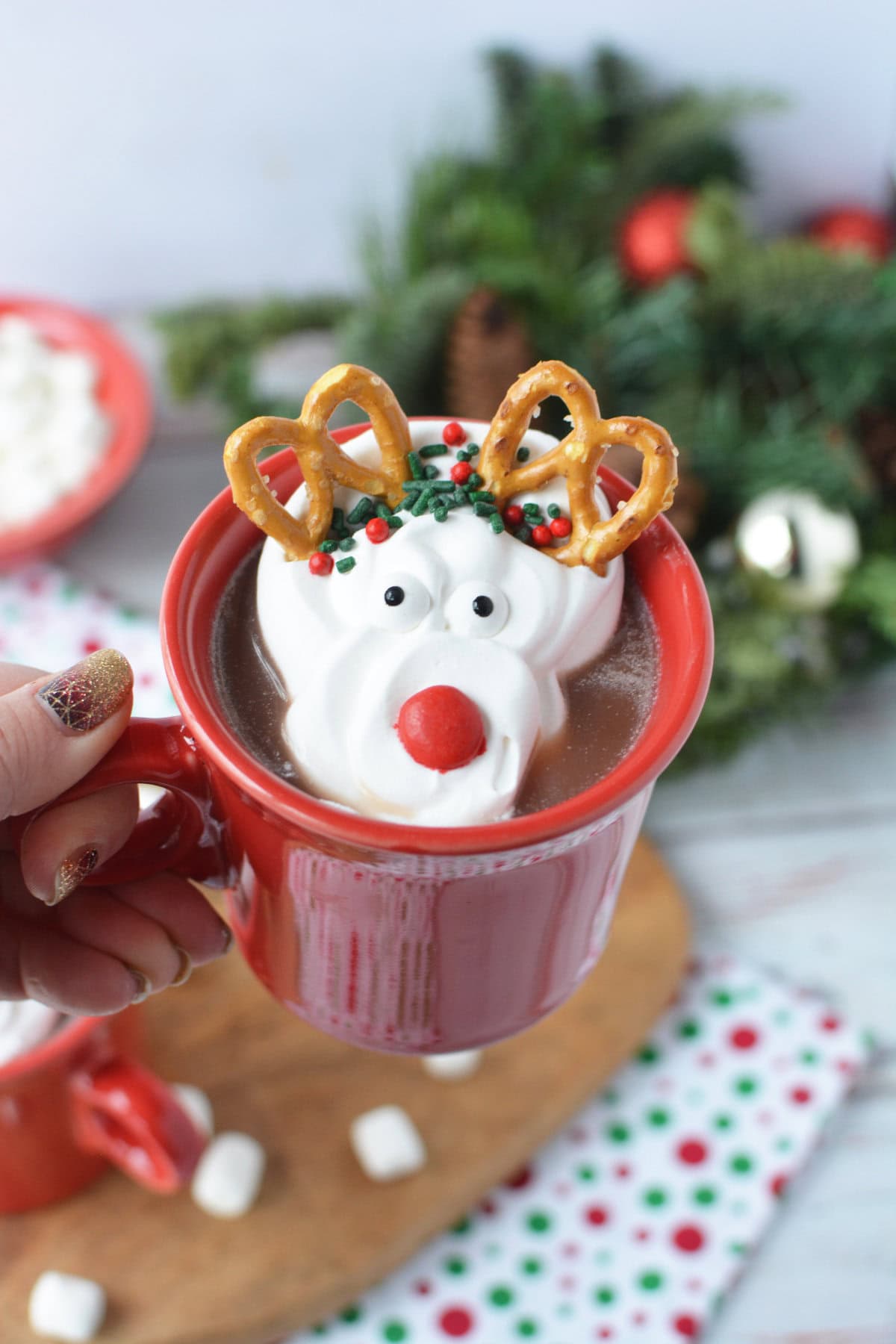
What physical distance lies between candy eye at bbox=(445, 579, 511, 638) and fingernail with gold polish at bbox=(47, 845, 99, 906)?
0.22 meters

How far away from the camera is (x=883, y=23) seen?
4.95ft

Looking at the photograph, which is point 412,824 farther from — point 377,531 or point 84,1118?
point 84,1118

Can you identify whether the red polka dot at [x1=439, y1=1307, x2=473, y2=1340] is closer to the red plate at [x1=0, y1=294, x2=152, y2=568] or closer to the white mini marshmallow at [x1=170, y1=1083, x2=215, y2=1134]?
the white mini marshmallow at [x1=170, y1=1083, x2=215, y2=1134]

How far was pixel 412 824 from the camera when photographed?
564mm

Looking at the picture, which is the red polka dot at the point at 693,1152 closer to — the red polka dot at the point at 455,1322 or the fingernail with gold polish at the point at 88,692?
the red polka dot at the point at 455,1322

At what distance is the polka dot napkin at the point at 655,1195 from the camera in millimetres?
1018

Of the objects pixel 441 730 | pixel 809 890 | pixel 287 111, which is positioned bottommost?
pixel 809 890

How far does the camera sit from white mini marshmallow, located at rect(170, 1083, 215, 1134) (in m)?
1.05

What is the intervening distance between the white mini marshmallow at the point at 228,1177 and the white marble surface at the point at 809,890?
1.26 feet

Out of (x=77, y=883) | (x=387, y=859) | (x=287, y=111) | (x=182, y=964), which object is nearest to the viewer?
(x=387, y=859)

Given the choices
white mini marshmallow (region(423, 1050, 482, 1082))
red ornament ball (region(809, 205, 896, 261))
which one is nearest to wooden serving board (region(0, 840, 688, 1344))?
white mini marshmallow (region(423, 1050, 482, 1082))

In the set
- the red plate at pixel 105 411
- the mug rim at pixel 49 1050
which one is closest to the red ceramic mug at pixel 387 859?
the mug rim at pixel 49 1050

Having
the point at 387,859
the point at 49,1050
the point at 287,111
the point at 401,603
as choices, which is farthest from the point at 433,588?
the point at 287,111

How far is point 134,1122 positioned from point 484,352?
0.80 m
